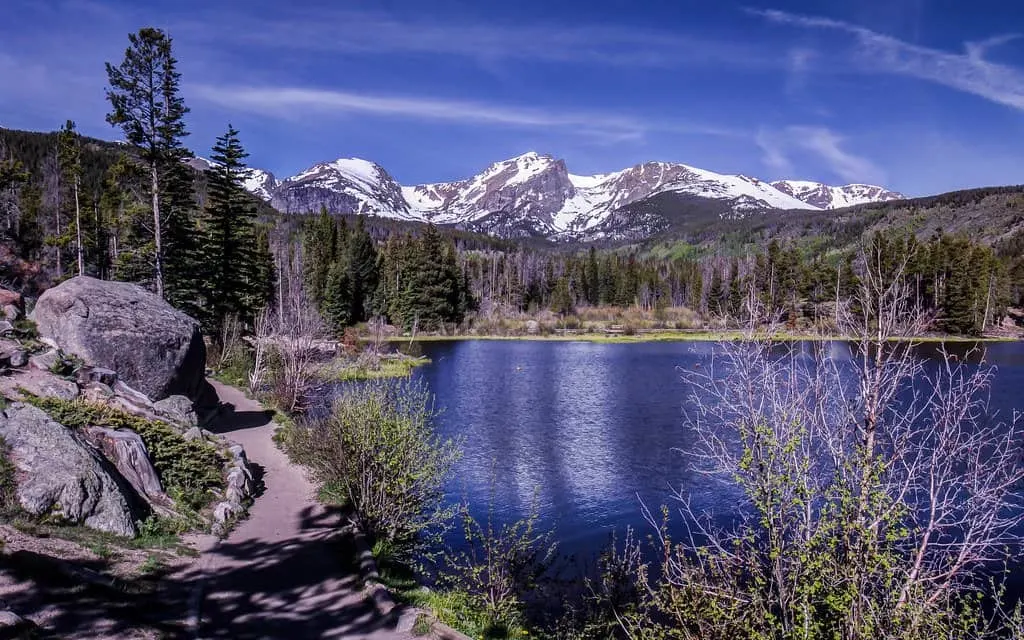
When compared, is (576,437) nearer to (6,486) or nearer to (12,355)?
(12,355)

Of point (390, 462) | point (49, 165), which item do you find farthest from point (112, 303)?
point (49, 165)

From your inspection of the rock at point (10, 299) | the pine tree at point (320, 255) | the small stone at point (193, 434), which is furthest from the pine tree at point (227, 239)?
the pine tree at point (320, 255)

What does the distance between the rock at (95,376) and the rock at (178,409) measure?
3.51 feet

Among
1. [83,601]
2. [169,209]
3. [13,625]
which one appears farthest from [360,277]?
[13,625]

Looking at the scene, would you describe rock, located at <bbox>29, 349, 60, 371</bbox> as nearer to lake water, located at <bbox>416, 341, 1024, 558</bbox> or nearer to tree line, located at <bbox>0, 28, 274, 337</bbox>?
lake water, located at <bbox>416, 341, 1024, 558</bbox>

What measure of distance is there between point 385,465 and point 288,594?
278 centimetres

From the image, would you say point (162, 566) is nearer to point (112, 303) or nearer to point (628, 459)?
point (112, 303)

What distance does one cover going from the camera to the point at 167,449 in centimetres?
1213

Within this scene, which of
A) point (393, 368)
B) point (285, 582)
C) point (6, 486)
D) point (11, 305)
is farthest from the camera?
point (393, 368)

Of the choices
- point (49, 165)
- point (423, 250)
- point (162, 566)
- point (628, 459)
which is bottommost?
point (628, 459)

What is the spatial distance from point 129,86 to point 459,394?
21026 mm

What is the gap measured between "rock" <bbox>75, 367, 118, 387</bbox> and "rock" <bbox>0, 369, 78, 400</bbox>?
0.52 meters

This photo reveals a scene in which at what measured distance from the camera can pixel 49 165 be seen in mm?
87500

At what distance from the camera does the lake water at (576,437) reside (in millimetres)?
17328
